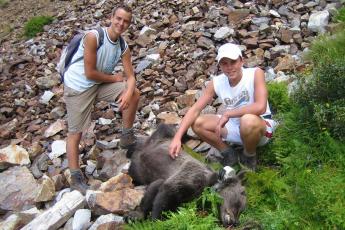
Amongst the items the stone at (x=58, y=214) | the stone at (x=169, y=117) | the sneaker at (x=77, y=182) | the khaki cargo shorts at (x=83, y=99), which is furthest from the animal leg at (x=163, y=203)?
the stone at (x=169, y=117)

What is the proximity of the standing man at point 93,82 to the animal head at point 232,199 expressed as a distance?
1.80m

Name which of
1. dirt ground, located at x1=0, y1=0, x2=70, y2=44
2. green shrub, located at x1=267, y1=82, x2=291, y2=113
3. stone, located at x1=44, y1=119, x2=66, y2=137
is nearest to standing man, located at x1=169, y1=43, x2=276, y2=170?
green shrub, located at x1=267, y1=82, x2=291, y2=113

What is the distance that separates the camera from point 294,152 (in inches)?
219

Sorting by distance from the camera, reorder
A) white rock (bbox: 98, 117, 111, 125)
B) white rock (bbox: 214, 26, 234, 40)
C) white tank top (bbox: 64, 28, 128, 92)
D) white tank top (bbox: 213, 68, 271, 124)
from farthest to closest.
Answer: white rock (bbox: 214, 26, 234, 40), white rock (bbox: 98, 117, 111, 125), white tank top (bbox: 64, 28, 128, 92), white tank top (bbox: 213, 68, 271, 124)

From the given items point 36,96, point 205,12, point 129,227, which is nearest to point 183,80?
point 205,12

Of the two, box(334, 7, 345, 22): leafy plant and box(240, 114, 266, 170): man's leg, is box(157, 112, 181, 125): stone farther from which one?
box(334, 7, 345, 22): leafy plant

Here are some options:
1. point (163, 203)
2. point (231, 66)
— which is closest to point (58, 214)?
point (163, 203)

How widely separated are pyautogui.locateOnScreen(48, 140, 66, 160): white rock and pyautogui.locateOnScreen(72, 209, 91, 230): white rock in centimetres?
253

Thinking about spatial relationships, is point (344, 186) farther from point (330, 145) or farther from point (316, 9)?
point (316, 9)

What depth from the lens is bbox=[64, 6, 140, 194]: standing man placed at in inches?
233

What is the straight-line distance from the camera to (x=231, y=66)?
211 inches

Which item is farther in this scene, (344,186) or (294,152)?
(294,152)

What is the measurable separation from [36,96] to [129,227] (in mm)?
6045

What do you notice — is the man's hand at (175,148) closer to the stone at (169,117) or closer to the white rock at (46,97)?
the stone at (169,117)
